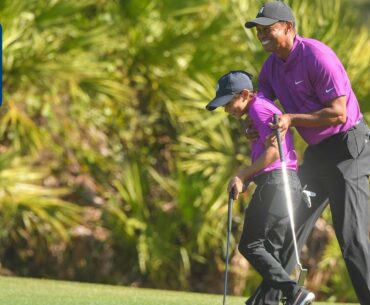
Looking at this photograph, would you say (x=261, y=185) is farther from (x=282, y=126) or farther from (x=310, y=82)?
(x=310, y=82)

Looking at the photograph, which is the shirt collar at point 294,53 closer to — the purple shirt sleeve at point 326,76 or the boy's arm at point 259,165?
the purple shirt sleeve at point 326,76

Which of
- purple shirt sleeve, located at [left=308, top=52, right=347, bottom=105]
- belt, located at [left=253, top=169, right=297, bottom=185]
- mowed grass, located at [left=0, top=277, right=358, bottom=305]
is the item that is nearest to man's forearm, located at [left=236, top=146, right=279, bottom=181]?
belt, located at [left=253, top=169, right=297, bottom=185]

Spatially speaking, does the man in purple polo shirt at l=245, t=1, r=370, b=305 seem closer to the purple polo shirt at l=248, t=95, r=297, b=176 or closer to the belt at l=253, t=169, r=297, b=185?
the purple polo shirt at l=248, t=95, r=297, b=176

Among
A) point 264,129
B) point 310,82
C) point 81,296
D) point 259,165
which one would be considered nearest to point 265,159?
point 259,165

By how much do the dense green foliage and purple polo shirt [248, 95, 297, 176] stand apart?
194 inches

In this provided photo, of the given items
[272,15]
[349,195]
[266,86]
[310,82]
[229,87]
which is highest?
[272,15]

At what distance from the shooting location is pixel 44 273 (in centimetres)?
1191

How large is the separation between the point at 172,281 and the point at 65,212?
134 centimetres

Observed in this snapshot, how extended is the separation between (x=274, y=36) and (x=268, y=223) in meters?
1.00

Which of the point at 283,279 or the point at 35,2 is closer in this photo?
the point at 283,279

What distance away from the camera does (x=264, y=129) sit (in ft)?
19.9

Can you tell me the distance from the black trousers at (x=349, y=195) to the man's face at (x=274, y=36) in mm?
590

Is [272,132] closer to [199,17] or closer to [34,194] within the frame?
[34,194]

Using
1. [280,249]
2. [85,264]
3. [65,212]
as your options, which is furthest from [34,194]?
[280,249]
